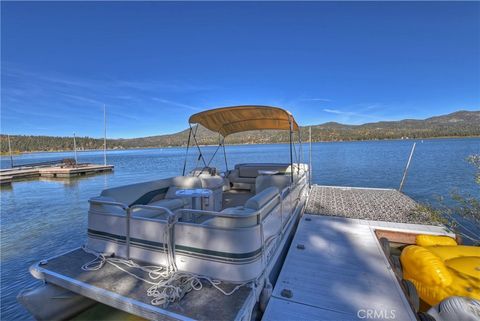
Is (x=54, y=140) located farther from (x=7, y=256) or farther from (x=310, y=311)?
(x=310, y=311)

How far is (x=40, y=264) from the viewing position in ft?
8.36

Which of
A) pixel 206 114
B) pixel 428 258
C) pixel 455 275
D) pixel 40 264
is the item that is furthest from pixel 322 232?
pixel 40 264

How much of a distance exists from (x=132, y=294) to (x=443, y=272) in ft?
12.2

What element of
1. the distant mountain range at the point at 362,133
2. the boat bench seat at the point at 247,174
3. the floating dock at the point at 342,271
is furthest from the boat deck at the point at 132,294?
the distant mountain range at the point at 362,133

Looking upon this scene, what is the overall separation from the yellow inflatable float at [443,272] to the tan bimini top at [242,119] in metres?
3.04

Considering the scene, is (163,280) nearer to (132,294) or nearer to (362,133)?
(132,294)

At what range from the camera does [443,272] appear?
9.61 feet

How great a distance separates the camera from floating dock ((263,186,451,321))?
7.84ft

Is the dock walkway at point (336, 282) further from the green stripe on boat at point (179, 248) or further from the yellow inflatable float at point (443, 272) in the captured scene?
the green stripe on boat at point (179, 248)

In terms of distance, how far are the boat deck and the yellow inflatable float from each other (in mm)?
2530

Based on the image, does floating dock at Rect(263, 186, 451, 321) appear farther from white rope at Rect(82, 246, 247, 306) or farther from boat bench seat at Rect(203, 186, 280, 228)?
boat bench seat at Rect(203, 186, 280, 228)

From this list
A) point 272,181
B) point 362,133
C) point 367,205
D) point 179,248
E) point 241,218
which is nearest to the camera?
point 241,218

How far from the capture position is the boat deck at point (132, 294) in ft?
6.00

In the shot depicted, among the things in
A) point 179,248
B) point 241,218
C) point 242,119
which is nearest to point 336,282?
point 241,218
